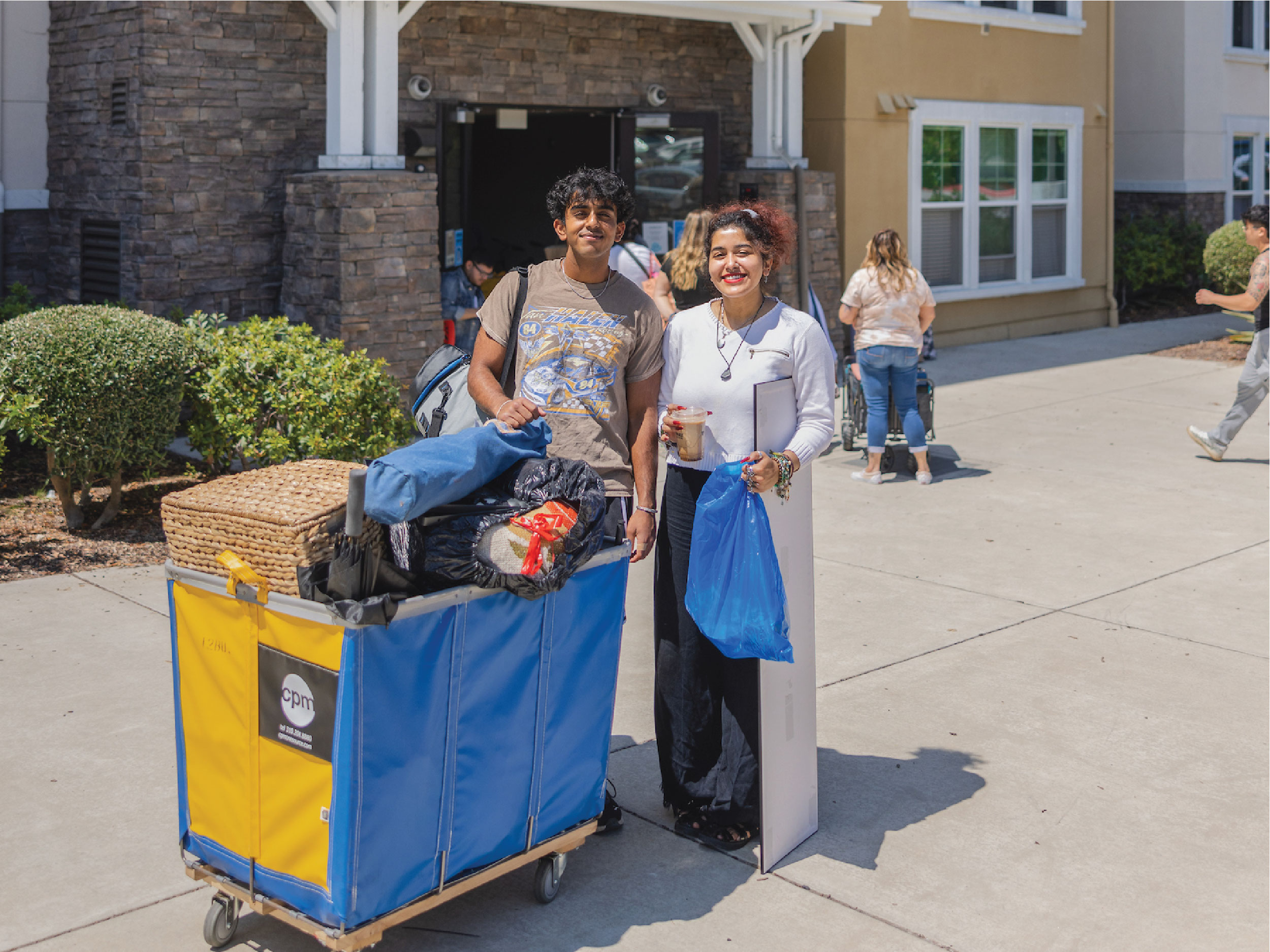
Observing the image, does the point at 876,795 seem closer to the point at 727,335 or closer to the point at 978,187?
the point at 727,335

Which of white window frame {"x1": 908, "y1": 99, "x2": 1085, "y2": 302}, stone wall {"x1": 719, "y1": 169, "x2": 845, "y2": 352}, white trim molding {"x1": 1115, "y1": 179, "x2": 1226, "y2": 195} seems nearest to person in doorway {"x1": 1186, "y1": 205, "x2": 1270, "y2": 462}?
stone wall {"x1": 719, "y1": 169, "x2": 845, "y2": 352}

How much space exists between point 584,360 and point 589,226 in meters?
0.39

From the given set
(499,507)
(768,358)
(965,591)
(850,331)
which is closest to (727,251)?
(768,358)

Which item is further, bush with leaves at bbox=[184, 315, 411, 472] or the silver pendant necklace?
bush with leaves at bbox=[184, 315, 411, 472]

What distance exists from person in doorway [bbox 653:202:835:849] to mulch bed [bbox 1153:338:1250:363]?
39.6 ft

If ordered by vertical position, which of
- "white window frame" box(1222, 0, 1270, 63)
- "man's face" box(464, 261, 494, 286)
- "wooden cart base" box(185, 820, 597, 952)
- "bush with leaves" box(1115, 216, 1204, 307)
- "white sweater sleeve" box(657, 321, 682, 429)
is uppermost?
"white window frame" box(1222, 0, 1270, 63)

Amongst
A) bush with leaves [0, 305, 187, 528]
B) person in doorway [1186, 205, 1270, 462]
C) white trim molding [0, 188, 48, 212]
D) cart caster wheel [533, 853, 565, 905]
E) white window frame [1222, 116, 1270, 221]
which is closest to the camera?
cart caster wheel [533, 853, 565, 905]

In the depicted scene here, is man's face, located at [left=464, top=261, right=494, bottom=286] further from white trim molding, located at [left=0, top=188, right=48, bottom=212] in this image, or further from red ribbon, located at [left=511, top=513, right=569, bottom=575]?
red ribbon, located at [left=511, top=513, right=569, bottom=575]

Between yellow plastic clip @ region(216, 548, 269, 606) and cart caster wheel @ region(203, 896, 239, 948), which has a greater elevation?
yellow plastic clip @ region(216, 548, 269, 606)

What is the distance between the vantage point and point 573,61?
1207 cm

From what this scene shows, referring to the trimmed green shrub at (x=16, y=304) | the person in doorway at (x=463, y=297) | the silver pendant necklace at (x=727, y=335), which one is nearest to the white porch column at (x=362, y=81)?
the person in doorway at (x=463, y=297)

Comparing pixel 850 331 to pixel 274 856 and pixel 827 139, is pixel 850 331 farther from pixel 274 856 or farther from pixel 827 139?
pixel 274 856

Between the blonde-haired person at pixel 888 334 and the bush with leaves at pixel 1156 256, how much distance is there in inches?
438

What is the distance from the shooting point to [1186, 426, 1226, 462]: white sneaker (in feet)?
31.8
